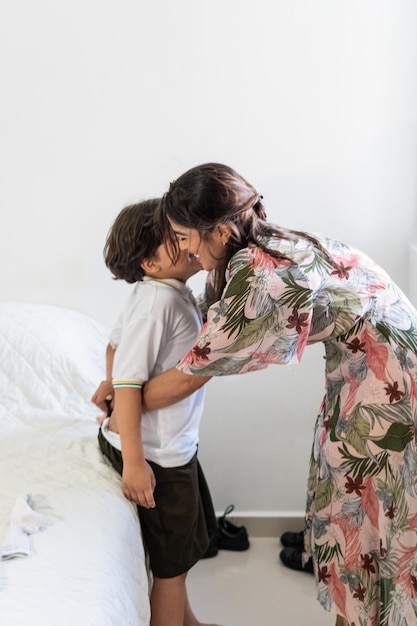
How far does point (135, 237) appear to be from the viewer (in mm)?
1489

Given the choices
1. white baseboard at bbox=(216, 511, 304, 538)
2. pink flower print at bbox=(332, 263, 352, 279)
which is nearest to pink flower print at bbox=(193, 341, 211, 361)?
pink flower print at bbox=(332, 263, 352, 279)

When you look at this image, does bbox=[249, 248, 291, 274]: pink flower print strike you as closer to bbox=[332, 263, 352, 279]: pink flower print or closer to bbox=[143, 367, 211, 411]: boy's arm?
bbox=[332, 263, 352, 279]: pink flower print

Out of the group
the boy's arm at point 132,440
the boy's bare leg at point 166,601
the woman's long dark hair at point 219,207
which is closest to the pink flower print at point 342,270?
the woman's long dark hair at point 219,207

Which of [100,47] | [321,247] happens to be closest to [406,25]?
[100,47]

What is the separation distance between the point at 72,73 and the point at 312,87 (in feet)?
2.38

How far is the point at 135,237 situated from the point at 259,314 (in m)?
0.39

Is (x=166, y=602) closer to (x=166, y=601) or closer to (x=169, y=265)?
(x=166, y=601)

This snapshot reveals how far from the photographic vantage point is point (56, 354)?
6.68 feet

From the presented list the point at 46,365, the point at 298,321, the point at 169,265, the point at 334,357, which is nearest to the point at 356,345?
the point at 334,357

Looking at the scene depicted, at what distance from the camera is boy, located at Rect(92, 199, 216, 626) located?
57.8 inches

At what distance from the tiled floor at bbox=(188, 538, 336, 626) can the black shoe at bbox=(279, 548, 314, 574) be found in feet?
0.05

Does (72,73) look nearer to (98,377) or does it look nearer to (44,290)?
(44,290)

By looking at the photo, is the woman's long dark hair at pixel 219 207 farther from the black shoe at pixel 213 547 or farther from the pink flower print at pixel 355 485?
the black shoe at pixel 213 547

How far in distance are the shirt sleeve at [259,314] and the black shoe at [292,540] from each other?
1177mm
